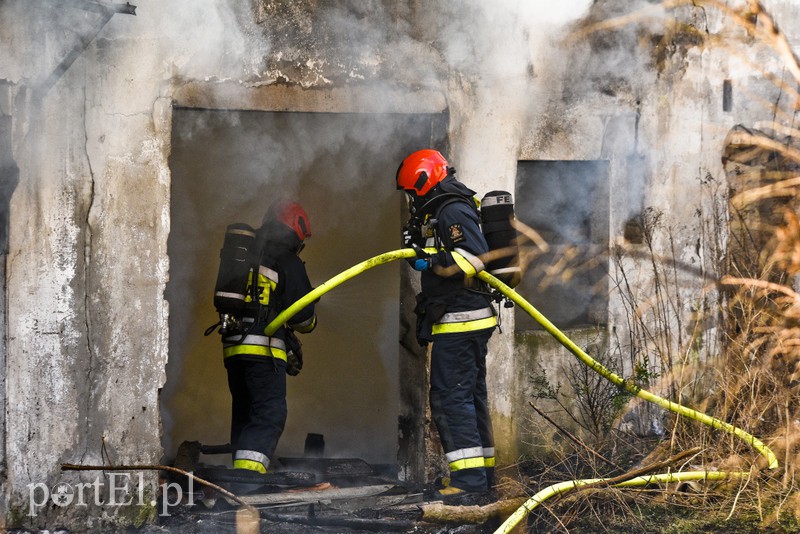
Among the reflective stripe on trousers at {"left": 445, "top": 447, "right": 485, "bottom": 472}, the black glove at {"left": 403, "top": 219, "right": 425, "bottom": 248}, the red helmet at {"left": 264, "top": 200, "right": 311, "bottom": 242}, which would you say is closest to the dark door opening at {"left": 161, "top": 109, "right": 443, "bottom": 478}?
the red helmet at {"left": 264, "top": 200, "right": 311, "bottom": 242}

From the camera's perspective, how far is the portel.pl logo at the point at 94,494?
17.1 ft

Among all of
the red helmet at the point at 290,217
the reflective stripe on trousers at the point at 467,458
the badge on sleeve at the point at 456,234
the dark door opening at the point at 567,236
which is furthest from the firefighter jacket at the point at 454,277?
the dark door opening at the point at 567,236

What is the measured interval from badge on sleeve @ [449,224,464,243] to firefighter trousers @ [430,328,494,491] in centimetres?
63

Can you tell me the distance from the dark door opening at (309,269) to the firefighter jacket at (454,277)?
160cm

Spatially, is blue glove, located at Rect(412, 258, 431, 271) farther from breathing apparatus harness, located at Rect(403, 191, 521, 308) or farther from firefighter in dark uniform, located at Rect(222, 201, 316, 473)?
firefighter in dark uniform, located at Rect(222, 201, 316, 473)

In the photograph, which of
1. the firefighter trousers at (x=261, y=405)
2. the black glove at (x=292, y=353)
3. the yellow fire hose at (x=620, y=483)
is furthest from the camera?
the black glove at (x=292, y=353)

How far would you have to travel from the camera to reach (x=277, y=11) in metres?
5.82

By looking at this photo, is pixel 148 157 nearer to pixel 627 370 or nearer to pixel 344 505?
pixel 344 505

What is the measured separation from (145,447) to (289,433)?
2850mm

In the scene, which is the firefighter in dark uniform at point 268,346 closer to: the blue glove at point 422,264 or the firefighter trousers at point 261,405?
the firefighter trousers at point 261,405

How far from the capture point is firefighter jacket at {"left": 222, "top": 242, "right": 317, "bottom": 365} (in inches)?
244

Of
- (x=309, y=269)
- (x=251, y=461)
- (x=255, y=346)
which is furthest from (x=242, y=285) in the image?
(x=309, y=269)

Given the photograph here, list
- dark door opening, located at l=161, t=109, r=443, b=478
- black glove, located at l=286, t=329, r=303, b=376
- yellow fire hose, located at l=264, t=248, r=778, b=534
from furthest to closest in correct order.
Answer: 1. dark door opening, located at l=161, t=109, r=443, b=478
2. black glove, located at l=286, t=329, r=303, b=376
3. yellow fire hose, located at l=264, t=248, r=778, b=534

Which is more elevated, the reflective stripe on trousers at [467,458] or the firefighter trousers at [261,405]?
the firefighter trousers at [261,405]
